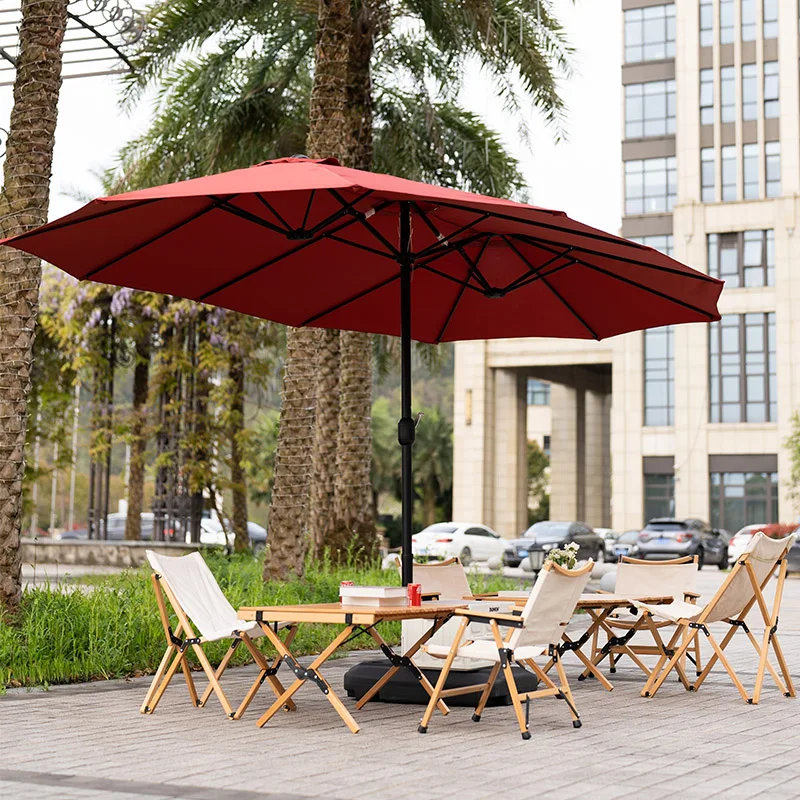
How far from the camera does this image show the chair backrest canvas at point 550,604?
22.9 feet

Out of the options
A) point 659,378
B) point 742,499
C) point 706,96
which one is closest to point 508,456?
point 659,378

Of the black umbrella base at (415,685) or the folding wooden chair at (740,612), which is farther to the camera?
the folding wooden chair at (740,612)

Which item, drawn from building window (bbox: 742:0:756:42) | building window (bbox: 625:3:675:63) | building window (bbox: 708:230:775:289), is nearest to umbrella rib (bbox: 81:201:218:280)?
building window (bbox: 708:230:775:289)

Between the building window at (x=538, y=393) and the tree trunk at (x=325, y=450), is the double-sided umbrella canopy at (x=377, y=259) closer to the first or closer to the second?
the tree trunk at (x=325, y=450)

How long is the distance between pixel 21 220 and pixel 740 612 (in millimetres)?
6234

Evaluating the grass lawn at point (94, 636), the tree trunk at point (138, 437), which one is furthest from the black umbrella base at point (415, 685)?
the tree trunk at point (138, 437)

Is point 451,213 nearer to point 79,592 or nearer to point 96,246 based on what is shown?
point 96,246

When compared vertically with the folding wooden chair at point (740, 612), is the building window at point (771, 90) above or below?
above

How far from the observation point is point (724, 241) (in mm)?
57094

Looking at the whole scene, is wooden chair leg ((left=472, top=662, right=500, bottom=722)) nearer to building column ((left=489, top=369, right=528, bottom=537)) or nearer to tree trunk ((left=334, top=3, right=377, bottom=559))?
tree trunk ((left=334, top=3, right=377, bottom=559))

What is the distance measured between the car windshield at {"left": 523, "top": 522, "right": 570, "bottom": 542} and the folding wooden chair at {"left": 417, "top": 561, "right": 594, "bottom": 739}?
2548cm

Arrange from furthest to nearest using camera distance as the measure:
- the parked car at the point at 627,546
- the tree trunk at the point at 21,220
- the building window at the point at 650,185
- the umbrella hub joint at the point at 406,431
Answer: the building window at the point at 650,185
the parked car at the point at 627,546
the tree trunk at the point at 21,220
the umbrella hub joint at the point at 406,431

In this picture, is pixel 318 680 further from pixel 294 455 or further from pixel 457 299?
pixel 294 455

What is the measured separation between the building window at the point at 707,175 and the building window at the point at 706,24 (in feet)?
17.1
